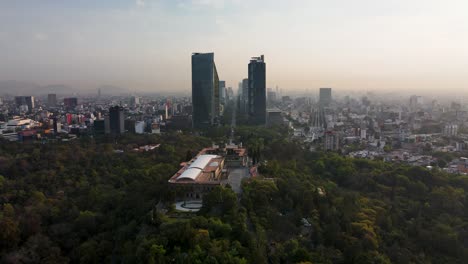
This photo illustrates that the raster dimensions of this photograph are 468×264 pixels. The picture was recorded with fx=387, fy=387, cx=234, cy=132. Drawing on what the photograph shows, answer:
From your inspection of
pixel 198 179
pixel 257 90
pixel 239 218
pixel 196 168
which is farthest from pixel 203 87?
pixel 239 218

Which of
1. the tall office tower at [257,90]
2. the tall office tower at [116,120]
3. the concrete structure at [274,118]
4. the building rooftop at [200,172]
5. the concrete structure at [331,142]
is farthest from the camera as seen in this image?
the concrete structure at [274,118]

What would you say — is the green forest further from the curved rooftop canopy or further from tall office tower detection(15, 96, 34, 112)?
tall office tower detection(15, 96, 34, 112)

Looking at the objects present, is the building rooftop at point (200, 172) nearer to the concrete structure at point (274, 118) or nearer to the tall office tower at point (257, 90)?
the tall office tower at point (257, 90)

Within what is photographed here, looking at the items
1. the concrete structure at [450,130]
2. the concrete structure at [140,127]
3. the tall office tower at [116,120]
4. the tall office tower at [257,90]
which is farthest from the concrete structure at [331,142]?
the tall office tower at [116,120]

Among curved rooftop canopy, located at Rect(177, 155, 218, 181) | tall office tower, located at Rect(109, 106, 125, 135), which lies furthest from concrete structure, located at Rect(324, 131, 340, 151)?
tall office tower, located at Rect(109, 106, 125, 135)

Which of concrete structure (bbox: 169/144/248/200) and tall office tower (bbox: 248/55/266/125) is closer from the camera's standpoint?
concrete structure (bbox: 169/144/248/200)
